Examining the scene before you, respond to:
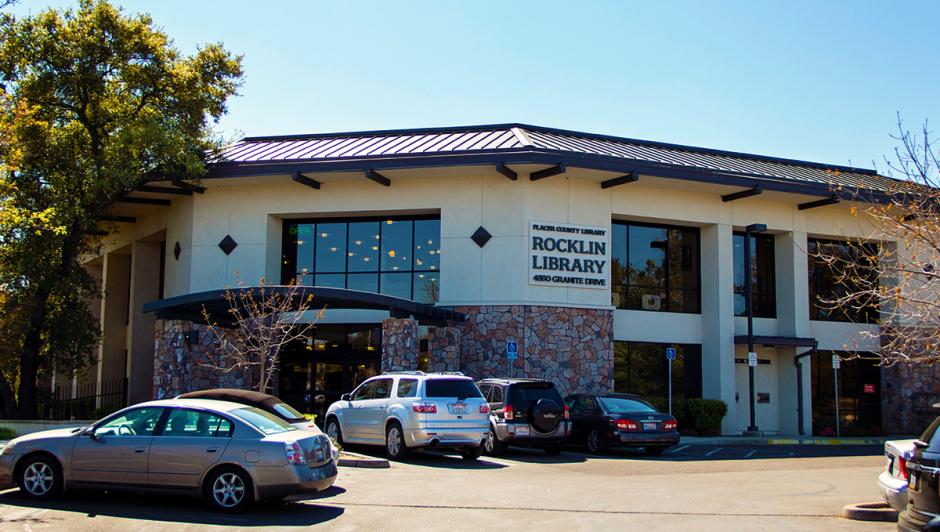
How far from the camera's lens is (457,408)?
1720 centimetres

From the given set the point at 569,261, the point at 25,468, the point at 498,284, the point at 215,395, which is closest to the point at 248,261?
the point at 498,284

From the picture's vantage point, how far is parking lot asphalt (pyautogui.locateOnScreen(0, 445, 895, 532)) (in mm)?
10406

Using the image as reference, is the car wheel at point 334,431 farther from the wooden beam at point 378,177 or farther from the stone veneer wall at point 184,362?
the wooden beam at point 378,177

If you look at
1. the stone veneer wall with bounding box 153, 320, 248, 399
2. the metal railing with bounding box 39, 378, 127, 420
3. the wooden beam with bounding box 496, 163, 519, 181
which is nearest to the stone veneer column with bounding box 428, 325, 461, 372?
the wooden beam with bounding box 496, 163, 519, 181

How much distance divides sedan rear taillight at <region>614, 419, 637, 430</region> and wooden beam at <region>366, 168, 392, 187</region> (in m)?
10.4

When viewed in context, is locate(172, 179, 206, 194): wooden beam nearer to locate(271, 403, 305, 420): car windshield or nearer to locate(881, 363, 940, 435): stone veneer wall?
locate(271, 403, 305, 420): car windshield

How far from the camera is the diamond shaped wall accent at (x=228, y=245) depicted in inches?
1084

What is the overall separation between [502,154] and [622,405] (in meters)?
7.82

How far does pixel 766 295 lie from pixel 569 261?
27.2 feet

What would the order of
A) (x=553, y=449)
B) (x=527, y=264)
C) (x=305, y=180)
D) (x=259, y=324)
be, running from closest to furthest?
(x=553, y=449) < (x=259, y=324) < (x=527, y=264) < (x=305, y=180)

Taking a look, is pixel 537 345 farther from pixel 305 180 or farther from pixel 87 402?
pixel 87 402

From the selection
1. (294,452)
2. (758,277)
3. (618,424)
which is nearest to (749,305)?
(758,277)

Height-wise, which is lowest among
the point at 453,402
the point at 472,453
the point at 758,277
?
the point at 472,453

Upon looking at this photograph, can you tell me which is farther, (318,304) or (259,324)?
(318,304)
